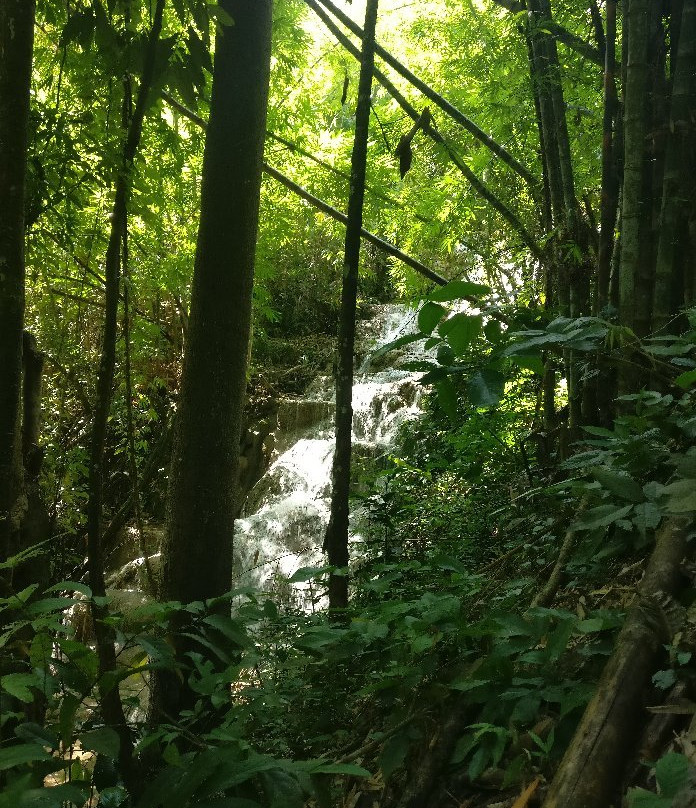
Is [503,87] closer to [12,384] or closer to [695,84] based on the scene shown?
[695,84]

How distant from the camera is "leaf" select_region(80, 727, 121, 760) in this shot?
105cm

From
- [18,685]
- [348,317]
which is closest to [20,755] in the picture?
[18,685]

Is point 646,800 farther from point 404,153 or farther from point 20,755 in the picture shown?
point 404,153

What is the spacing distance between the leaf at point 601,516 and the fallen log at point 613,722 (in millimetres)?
176

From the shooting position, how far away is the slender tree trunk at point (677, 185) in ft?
9.19

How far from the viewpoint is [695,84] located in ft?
9.33

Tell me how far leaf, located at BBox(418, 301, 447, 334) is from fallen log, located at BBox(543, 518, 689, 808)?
738 mm

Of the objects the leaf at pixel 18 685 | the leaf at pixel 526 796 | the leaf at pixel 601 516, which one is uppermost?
the leaf at pixel 601 516

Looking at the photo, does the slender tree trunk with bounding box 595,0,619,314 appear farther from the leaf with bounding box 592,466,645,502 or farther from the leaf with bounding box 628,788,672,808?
the leaf with bounding box 628,788,672,808

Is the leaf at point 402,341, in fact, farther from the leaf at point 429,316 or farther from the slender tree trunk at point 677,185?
the slender tree trunk at point 677,185

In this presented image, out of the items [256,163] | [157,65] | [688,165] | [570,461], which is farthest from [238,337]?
[688,165]

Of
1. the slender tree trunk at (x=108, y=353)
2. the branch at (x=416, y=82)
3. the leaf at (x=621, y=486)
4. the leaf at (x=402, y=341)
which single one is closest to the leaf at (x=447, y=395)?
the leaf at (x=402, y=341)

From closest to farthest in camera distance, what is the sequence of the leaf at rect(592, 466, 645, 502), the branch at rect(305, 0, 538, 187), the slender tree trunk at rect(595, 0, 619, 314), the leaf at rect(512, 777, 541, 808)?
the leaf at rect(512, 777, 541, 808) → the leaf at rect(592, 466, 645, 502) → the slender tree trunk at rect(595, 0, 619, 314) → the branch at rect(305, 0, 538, 187)

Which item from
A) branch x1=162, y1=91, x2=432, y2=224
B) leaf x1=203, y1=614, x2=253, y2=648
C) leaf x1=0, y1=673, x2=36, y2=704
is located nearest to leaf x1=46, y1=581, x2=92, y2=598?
leaf x1=0, y1=673, x2=36, y2=704
